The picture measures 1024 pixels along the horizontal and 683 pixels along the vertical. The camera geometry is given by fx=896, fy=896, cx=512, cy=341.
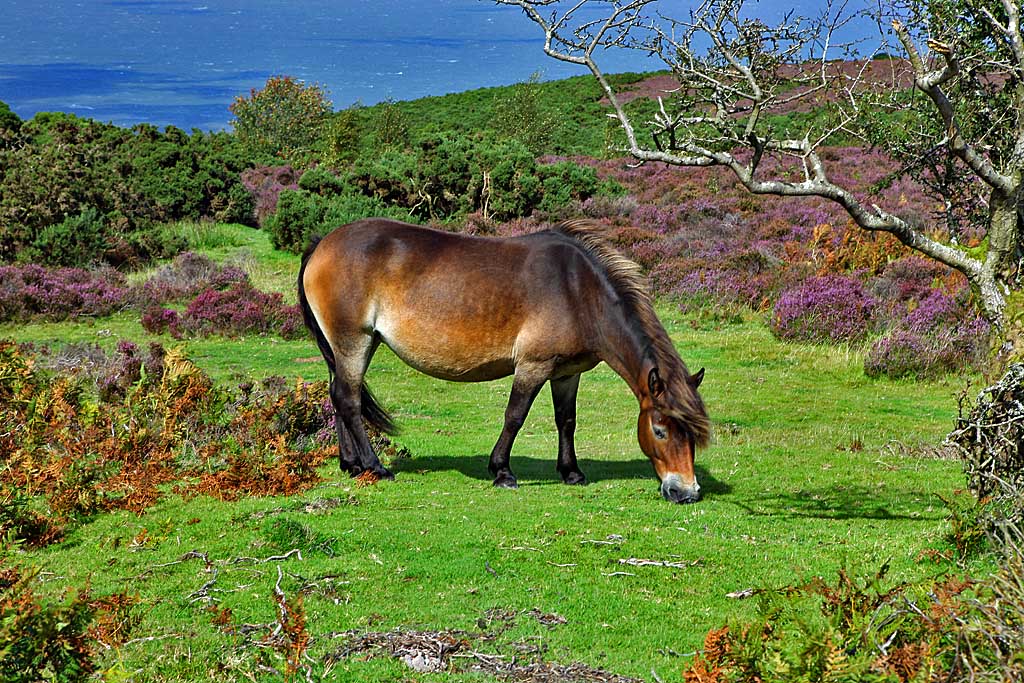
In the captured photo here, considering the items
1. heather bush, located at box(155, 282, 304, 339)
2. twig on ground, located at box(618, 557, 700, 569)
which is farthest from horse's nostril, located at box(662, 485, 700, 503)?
heather bush, located at box(155, 282, 304, 339)

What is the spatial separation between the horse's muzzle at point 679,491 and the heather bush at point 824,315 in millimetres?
8729

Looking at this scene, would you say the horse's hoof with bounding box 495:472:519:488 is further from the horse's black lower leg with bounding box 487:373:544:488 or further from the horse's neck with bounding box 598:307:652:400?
the horse's neck with bounding box 598:307:652:400

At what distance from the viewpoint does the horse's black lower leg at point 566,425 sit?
348 inches

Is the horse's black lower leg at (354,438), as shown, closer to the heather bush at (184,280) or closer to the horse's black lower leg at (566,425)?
the horse's black lower leg at (566,425)

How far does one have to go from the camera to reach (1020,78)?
611cm

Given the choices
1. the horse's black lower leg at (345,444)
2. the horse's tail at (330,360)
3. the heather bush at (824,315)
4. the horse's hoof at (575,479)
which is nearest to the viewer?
the horse's hoof at (575,479)

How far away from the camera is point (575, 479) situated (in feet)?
29.0

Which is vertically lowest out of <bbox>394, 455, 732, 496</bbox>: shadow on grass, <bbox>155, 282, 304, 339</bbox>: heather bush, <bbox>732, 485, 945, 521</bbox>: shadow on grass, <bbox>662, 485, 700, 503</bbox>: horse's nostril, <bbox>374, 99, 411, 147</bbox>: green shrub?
<bbox>394, 455, 732, 496</bbox>: shadow on grass

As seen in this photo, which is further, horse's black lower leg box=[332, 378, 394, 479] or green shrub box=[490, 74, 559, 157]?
green shrub box=[490, 74, 559, 157]

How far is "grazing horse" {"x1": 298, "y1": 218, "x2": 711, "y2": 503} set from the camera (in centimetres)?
817

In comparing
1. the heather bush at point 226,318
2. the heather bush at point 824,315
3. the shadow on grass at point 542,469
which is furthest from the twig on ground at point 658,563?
the heather bush at point 226,318

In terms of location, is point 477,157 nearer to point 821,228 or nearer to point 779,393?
point 821,228

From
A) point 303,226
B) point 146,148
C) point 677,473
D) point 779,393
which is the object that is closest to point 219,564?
point 677,473

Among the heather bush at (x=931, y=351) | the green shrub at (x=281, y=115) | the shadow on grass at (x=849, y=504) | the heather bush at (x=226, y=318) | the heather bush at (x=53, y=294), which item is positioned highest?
the green shrub at (x=281, y=115)
